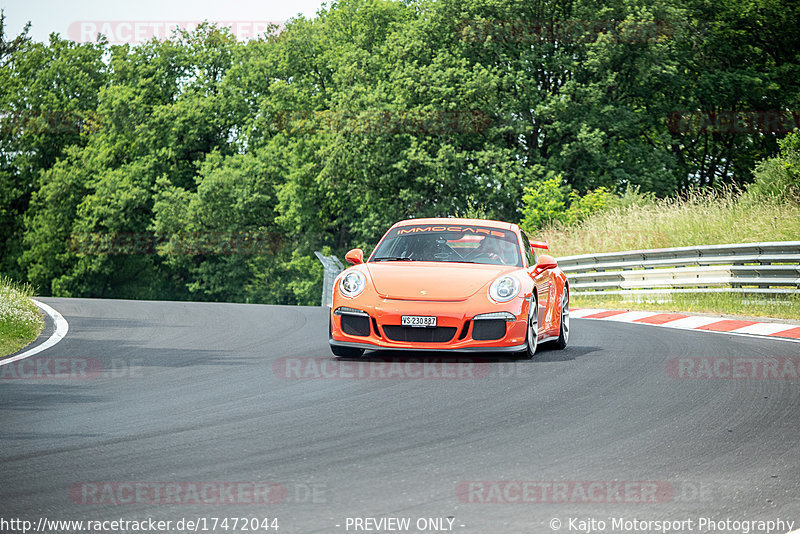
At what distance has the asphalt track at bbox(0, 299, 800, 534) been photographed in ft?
14.9

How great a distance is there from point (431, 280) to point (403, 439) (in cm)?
419


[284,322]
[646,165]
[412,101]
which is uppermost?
[412,101]

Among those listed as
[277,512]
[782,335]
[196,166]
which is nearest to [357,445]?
[277,512]

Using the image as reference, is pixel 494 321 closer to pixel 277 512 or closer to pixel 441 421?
pixel 441 421

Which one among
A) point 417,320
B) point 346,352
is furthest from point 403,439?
point 346,352

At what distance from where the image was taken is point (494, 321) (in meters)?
9.88

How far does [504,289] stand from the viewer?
398 inches

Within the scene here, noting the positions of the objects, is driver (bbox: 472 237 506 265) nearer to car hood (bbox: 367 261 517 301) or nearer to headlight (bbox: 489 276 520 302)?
car hood (bbox: 367 261 517 301)

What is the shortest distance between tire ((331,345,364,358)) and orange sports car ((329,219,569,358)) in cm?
1

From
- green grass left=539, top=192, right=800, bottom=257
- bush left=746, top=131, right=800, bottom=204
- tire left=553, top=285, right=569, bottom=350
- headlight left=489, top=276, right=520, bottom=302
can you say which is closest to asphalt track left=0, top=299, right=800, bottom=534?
headlight left=489, top=276, right=520, bottom=302

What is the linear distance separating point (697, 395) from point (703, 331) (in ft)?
21.5

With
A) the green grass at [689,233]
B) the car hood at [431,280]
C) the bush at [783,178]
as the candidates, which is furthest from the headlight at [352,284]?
the bush at [783,178]

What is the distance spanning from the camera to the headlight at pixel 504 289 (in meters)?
10.0

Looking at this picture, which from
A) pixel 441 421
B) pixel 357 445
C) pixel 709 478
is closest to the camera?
pixel 709 478
